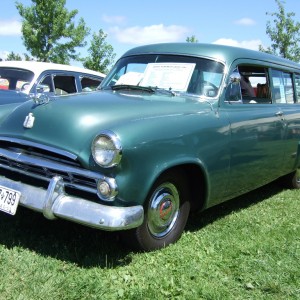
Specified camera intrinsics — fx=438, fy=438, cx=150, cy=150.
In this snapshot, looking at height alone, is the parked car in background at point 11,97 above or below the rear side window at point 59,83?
below

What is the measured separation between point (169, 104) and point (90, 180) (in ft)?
3.40

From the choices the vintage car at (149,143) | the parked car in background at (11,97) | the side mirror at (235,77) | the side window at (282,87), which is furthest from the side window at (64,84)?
the side mirror at (235,77)

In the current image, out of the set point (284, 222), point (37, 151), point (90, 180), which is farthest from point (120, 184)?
point (284, 222)

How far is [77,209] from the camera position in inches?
115

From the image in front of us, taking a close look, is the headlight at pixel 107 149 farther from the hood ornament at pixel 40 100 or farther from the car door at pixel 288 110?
the car door at pixel 288 110

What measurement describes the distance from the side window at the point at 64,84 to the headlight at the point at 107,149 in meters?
4.33

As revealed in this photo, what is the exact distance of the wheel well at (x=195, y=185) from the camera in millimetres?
3588

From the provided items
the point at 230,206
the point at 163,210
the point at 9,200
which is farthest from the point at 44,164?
the point at 230,206

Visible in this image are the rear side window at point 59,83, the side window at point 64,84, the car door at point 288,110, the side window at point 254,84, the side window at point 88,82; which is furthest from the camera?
the side window at point 88,82

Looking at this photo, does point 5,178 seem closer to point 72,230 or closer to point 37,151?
point 37,151

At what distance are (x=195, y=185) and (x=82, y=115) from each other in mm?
1170

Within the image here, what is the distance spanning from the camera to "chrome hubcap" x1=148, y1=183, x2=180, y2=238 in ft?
10.8

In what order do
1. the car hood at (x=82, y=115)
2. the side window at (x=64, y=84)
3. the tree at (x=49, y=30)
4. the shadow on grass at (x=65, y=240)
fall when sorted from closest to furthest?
the car hood at (x=82, y=115) → the shadow on grass at (x=65, y=240) → the side window at (x=64, y=84) → the tree at (x=49, y=30)

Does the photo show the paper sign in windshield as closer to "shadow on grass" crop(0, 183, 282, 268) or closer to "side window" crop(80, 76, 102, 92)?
"shadow on grass" crop(0, 183, 282, 268)
